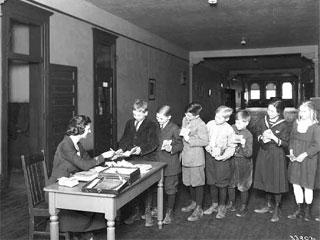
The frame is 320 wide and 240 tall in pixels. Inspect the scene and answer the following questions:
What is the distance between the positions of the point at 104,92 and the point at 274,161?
4815 millimetres

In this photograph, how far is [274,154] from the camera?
4762mm

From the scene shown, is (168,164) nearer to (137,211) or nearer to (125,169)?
(137,211)

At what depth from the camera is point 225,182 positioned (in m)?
4.79

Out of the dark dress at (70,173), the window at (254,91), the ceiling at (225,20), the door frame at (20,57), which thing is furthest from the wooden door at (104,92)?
the window at (254,91)

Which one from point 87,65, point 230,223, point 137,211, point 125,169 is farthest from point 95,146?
point 125,169

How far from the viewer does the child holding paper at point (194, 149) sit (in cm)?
462

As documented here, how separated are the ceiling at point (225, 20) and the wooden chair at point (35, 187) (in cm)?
495

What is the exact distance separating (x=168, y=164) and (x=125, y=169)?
1.08 meters

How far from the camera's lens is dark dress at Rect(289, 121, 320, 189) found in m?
4.45

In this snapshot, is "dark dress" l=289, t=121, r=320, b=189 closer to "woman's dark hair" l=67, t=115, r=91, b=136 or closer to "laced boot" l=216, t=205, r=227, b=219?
"laced boot" l=216, t=205, r=227, b=219

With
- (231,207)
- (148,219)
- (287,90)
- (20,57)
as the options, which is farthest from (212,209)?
(287,90)

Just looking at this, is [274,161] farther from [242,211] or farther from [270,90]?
[270,90]

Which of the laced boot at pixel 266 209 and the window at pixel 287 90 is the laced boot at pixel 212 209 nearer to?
the laced boot at pixel 266 209

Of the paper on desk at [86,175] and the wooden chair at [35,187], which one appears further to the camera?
the wooden chair at [35,187]
